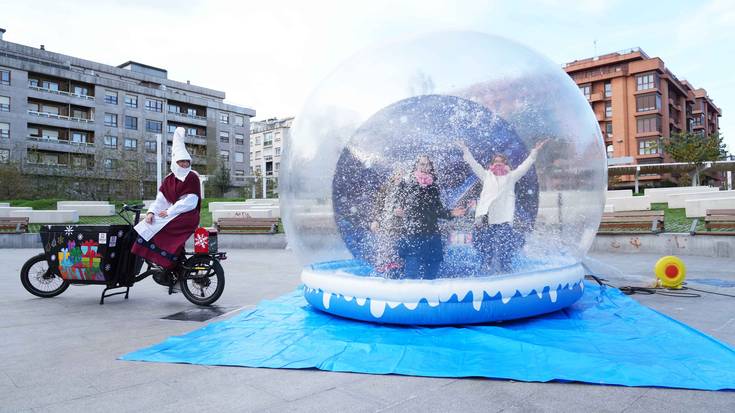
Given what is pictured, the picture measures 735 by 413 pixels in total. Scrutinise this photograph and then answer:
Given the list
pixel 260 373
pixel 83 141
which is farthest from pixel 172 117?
pixel 260 373

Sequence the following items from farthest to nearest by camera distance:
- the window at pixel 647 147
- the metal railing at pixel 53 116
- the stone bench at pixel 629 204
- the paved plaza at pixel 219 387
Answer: the window at pixel 647 147
the metal railing at pixel 53 116
the stone bench at pixel 629 204
the paved plaza at pixel 219 387

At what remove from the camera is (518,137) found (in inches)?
199

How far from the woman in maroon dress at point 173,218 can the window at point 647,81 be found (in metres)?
65.5

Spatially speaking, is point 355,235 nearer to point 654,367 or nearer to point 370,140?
point 370,140

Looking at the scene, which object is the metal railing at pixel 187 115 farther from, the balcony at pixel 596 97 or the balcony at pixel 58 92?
the balcony at pixel 596 97

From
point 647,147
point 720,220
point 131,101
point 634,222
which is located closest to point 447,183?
point 720,220

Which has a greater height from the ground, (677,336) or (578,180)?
(578,180)

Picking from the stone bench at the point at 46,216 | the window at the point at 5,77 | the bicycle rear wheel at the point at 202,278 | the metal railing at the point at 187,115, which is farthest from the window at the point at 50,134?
the bicycle rear wheel at the point at 202,278

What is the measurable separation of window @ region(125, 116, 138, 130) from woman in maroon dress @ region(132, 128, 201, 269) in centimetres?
5409

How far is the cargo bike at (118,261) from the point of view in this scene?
6305 mm

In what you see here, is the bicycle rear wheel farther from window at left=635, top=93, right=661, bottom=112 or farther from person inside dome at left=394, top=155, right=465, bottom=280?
window at left=635, top=93, right=661, bottom=112

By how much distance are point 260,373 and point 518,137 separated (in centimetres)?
334

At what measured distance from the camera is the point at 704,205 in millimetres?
16094

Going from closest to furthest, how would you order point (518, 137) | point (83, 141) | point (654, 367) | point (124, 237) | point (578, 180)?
point (654, 367), point (518, 137), point (578, 180), point (124, 237), point (83, 141)
